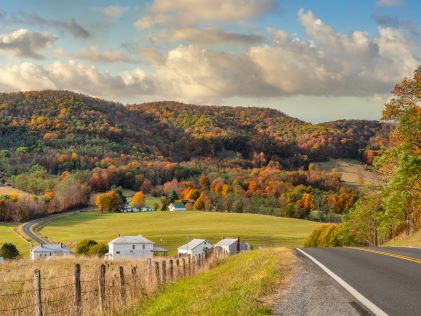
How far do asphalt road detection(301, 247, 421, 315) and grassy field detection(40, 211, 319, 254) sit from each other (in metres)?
70.9

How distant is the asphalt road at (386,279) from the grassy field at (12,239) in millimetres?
70366

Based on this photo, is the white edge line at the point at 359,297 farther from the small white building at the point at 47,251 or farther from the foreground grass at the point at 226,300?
the small white building at the point at 47,251

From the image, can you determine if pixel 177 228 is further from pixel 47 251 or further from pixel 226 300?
pixel 226 300

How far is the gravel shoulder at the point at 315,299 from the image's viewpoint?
31.7ft

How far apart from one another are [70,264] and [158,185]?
158m

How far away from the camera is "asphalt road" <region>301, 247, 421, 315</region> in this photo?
398 inches

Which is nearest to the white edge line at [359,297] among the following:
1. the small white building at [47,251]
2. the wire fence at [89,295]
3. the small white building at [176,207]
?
the wire fence at [89,295]

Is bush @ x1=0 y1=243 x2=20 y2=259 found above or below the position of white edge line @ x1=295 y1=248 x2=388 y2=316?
below

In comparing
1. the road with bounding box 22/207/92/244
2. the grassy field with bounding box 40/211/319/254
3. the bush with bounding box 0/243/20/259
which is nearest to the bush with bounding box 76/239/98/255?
the grassy field with bounding box 40/211/319/254

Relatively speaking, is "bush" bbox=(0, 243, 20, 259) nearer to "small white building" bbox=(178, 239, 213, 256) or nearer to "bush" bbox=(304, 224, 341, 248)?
"small white building" bbox=(178, 239, 213, 256)

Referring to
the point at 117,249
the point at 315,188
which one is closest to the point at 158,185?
the point at 315,188

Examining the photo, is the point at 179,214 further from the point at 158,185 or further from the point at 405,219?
the point at 405,219

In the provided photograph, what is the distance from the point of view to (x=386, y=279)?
13.7 m

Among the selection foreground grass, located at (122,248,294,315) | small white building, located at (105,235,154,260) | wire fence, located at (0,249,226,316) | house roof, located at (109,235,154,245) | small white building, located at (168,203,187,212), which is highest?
foreground grass, located at (122,248,294,315)
